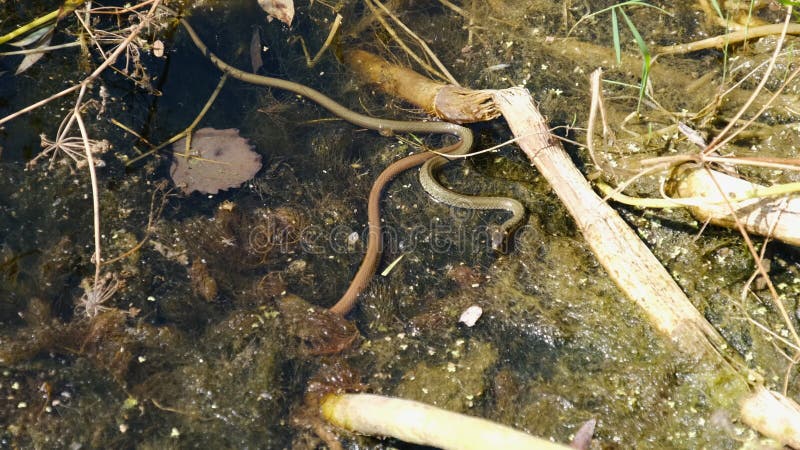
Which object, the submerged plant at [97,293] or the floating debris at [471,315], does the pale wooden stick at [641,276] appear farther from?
the submerged plant at [97,293]

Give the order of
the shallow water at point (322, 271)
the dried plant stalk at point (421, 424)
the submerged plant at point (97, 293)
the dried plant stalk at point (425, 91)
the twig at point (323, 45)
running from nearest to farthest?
the dried plant stalk at point (421, 424)
the shallow water at point (322, 271)
the submerged plant at point (97, 293)
the dried plant stalk at point (425, 91)
the twig at point (323, 45)

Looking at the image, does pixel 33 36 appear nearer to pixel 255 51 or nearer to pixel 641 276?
pixel 255 51

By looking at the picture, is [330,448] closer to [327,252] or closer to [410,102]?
[327,252]

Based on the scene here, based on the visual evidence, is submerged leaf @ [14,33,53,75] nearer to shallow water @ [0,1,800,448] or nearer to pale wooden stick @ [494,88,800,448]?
shallow water @ [0,1,800,448]

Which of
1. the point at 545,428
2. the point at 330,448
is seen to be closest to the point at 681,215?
the point at 545,428

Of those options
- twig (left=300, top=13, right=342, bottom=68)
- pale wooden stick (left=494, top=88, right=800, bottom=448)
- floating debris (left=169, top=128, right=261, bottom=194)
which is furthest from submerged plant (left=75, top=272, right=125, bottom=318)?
pale wooden stick (left=494, top=88, right=800, bottom=448)

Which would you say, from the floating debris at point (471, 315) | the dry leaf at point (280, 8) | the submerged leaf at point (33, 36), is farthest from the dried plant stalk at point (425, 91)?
the submerged leaf at point (33, 36)

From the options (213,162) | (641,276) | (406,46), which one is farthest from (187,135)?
(641,276)
